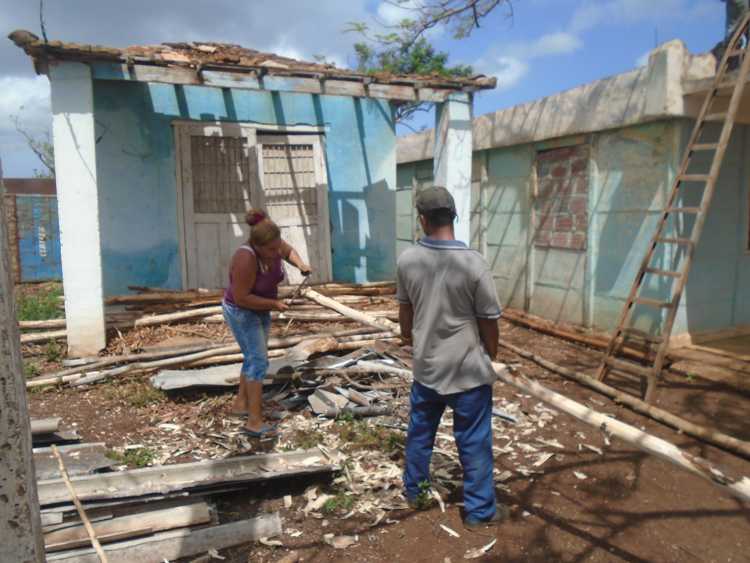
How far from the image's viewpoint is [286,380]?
602 cm

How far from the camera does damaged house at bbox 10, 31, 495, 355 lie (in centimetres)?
667

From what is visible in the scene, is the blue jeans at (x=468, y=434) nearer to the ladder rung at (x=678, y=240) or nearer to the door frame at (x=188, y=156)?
the ladder rung at (x=678, y=240)

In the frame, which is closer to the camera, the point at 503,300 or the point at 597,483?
the point at 597,483

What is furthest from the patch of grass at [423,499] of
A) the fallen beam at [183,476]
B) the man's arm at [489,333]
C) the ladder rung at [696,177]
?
the ladder rung at [696,177]

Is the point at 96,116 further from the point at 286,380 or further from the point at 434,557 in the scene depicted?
the point at 434,557

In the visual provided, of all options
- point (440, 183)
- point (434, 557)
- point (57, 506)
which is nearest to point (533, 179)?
point (440, 183)

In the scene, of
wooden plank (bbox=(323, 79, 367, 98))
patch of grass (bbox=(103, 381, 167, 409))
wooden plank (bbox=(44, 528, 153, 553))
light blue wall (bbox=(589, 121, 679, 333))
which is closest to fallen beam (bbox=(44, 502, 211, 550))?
wooden plank (bbox=(44, 528, 153, 553))

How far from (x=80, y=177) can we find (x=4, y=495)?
589 centimetres

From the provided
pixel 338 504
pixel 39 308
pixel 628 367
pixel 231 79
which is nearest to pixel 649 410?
pixel 628 367

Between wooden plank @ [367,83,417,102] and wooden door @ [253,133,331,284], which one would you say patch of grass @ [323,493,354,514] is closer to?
wooden plank @ [367,83,417,102]

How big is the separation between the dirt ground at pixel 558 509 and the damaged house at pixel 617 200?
271 cm

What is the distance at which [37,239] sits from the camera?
1415 cm

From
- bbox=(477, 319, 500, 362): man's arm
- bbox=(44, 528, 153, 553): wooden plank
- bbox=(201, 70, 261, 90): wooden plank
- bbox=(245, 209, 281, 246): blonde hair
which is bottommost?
bbox=(44, 528, 153, 553): wooden plank

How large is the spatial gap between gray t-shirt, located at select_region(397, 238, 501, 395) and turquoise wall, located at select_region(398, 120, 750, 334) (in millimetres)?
5256
